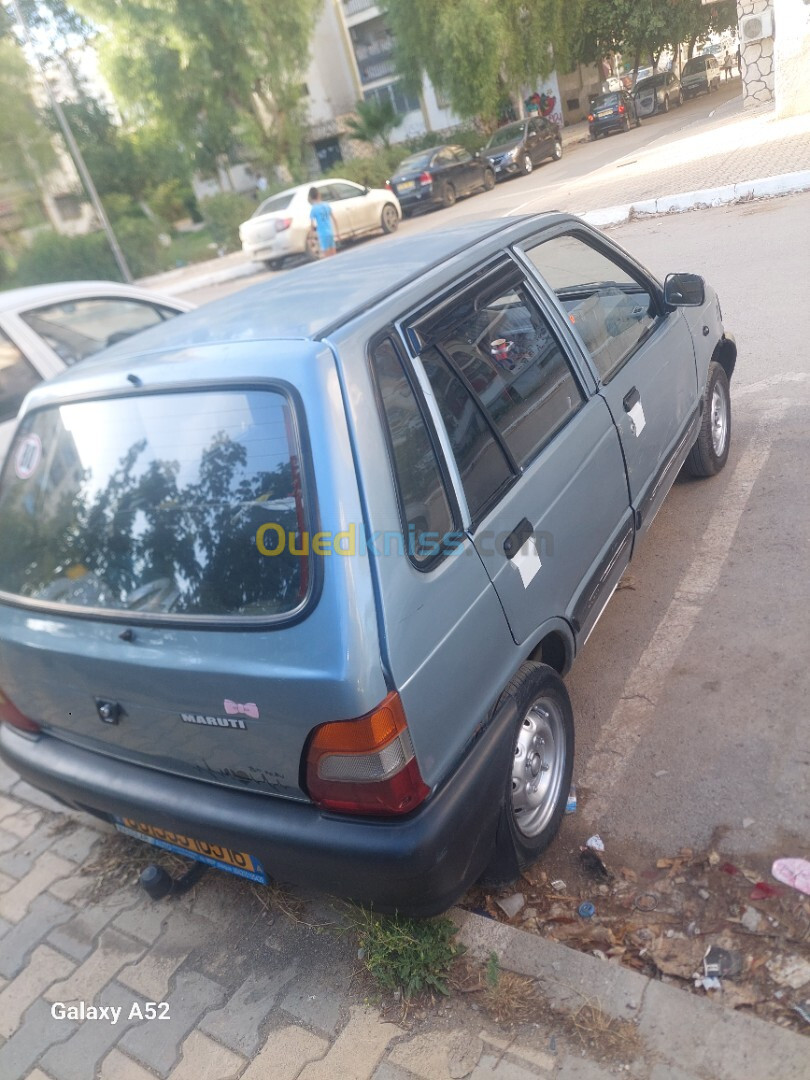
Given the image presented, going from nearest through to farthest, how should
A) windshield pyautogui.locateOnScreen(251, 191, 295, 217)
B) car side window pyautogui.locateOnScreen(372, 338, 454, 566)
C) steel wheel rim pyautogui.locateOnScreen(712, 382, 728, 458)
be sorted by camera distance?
car side window pyautogui.locateOnScreen(372, 338, 454, 566)
steel wheel rim pyautogui.locateOnScreen(712, 382, 728, 458)
windshield pyautogui.locateOnScreen(251, 191, 295, 217)

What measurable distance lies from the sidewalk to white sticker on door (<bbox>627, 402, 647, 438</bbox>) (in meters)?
1.97

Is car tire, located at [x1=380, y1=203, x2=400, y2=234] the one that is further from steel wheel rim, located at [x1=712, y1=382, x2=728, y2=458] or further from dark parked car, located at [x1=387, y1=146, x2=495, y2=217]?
steel wheel rim, located at [x1=712, y1=382, x2=728, y2=458]

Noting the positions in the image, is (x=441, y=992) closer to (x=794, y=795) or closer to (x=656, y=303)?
(x=794, y=795)

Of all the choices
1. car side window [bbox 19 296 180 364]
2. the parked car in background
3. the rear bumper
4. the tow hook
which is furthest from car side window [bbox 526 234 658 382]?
the parked car in background

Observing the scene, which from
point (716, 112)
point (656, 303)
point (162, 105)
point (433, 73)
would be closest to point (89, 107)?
point (162, 105)

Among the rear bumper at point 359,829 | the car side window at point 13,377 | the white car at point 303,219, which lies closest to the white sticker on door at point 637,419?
the rear bumper at point 359,829

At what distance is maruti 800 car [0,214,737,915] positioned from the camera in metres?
1.93

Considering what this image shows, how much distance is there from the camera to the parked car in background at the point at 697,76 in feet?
101

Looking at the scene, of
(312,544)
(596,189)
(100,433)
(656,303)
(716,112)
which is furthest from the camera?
(716,112)

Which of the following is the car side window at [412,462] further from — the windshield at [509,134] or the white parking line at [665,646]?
the windshield at [509,134]

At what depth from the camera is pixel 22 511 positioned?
8.47ft

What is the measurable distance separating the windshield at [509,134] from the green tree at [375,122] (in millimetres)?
7848

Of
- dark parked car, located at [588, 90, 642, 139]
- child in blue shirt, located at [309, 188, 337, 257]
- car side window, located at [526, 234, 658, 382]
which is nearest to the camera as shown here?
car side window, located at [526, 234, 658, 382]

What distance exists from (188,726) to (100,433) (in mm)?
932
